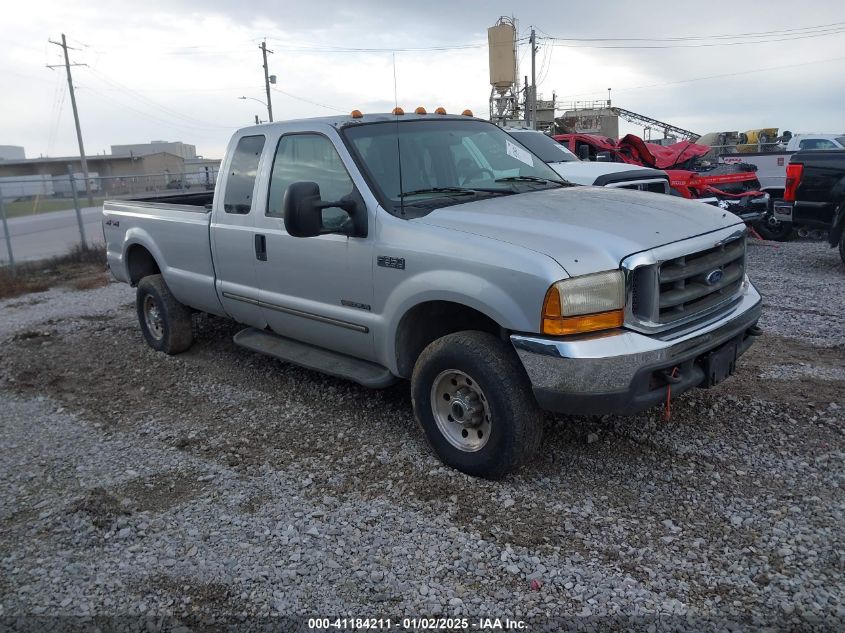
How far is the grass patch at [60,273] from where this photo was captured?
11.3 metres

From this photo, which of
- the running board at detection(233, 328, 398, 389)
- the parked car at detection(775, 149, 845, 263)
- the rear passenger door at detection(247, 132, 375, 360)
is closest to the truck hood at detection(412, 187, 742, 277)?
the rear passenger door at detection(247, 132, 375, 360)

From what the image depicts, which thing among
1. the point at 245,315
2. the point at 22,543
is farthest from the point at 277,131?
the point at 22,543

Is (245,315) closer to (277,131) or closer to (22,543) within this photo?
(277,131)

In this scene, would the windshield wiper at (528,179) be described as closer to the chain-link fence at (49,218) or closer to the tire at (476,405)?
the tire at (476,405)

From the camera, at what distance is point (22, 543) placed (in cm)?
362

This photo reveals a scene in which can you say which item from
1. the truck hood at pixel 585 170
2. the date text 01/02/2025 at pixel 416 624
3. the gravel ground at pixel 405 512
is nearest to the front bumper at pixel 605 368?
the gravel ground at pixel 405 512

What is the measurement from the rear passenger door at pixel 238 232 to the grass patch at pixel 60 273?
651 centimetres

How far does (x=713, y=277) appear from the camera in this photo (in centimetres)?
391

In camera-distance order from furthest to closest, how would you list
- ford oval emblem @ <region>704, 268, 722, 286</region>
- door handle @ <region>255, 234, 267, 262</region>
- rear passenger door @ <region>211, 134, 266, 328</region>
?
rear passenger door @ <region>211, 134, 266, 328</region> → door handle @ <region>255, 234, 267, 262</region> → ford oval emblem @ <region>704, 268, 722, 286</region>

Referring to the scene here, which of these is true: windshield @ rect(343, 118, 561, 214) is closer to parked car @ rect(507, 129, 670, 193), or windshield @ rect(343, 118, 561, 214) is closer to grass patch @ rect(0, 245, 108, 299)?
parked car @ rect(507, 129, 670, 193)

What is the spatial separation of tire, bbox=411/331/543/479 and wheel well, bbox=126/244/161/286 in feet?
13.4

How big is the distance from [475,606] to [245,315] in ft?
11.1

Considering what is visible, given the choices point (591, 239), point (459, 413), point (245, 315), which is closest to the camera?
point (591, 239)

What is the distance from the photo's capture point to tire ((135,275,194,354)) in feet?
21.6
